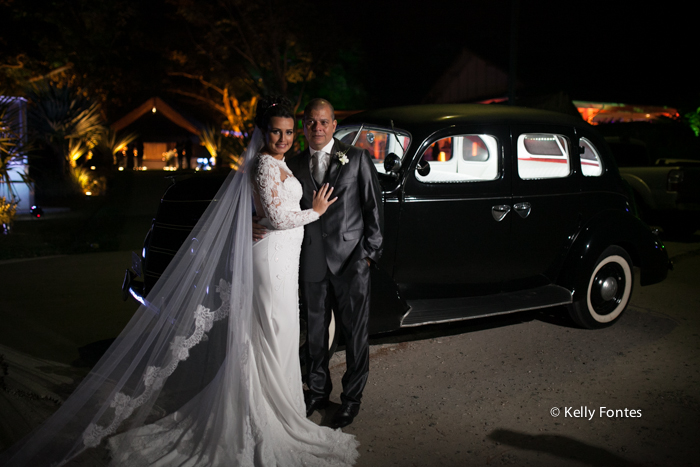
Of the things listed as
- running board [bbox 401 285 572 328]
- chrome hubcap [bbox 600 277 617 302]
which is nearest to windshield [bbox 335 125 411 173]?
running board [bbox 401 285 572 328]

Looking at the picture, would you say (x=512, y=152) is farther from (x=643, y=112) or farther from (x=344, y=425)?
(x=643, y=112)

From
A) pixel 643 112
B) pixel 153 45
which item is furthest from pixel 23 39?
pixel 643 112

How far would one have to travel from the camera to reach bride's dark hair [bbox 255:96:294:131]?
3275mm

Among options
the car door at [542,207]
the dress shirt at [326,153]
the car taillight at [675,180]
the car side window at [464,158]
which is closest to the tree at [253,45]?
the car taillight at [675,180]

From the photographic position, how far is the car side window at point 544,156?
5.32m

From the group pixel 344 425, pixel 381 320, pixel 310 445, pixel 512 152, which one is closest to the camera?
pixel 310 445

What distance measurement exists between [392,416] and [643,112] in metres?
24.1

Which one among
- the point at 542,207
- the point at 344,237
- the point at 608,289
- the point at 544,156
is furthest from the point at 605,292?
the point at 344,237

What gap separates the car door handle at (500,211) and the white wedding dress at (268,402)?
79.4 inches

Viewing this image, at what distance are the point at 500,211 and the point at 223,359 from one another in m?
2.67

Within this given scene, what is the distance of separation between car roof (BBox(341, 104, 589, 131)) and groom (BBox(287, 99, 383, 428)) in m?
1.25

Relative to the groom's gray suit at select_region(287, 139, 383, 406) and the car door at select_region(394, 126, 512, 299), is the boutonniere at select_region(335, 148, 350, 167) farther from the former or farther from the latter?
the car door at select_region(394, 126, 512, 299)

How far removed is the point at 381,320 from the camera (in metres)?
4.26

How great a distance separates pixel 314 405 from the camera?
3760mm
